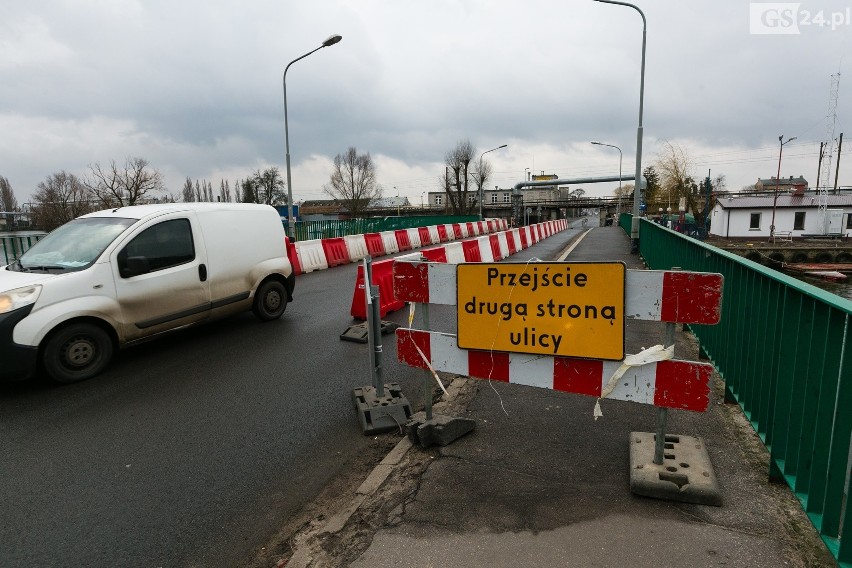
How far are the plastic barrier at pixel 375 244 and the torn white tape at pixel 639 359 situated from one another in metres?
15.6

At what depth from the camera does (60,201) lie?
1654 inches

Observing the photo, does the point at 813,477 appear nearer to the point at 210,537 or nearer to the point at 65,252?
the point at 210,537

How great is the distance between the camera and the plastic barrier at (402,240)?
68.8 feet

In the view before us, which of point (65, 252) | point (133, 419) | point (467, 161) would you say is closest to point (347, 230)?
point (65, 252)

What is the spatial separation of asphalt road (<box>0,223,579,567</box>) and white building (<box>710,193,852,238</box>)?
2024 inches

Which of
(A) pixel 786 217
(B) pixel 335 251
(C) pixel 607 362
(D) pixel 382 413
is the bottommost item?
(A) pixel 786 217

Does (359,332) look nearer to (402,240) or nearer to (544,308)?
(544,308)

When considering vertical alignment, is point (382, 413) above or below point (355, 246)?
below

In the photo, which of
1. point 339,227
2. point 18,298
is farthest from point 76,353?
point 339,227

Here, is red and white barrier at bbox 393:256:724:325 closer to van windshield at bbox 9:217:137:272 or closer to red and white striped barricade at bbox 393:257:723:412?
red and white striped barricade at bbox 393:257:723:412

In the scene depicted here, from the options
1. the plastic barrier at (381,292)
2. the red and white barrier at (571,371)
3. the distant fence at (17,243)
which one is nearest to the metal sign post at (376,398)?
the red and white barrier at (571,371)

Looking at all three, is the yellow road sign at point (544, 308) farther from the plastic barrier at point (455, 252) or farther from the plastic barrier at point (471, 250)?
the plastic barrier at point (471, 250)

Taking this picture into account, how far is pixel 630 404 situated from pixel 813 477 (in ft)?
6.35

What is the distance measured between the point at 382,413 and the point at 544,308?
70.2 inches
